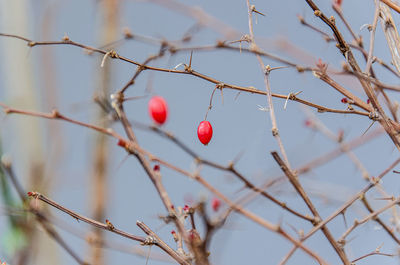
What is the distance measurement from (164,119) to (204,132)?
80mm

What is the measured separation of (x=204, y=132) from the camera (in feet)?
2.84

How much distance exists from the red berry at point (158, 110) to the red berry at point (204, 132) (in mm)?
69

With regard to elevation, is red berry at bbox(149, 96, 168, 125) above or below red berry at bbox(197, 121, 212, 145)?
above

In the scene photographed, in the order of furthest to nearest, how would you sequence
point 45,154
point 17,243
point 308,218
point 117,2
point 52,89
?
point 117,2 → point 52,89 → point 45,154 → point 17,243 → point 308,218

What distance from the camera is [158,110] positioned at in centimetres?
88

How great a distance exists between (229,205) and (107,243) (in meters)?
0.39

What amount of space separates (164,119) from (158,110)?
2 cm

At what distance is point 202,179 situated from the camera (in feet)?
1.83

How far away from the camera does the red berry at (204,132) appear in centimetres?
86

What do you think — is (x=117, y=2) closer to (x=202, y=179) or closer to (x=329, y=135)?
(x=329, y=135)

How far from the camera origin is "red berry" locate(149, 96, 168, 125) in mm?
873

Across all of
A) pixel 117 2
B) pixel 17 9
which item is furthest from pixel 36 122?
pixel 117 2

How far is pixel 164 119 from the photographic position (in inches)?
34.8

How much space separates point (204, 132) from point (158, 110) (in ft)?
0.31
